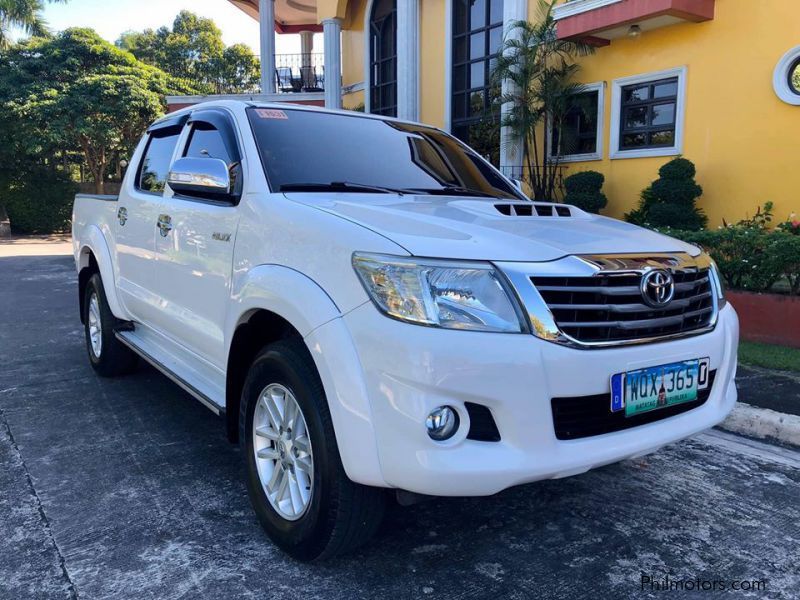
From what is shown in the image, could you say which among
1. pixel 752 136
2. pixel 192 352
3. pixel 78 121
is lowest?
pixel 192 352

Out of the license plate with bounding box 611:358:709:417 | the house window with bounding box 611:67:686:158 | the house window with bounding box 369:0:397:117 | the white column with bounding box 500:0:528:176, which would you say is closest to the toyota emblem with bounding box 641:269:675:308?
the license plate with bounding box 611:358:709:417

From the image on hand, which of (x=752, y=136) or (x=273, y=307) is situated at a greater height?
(x=752, y=136)

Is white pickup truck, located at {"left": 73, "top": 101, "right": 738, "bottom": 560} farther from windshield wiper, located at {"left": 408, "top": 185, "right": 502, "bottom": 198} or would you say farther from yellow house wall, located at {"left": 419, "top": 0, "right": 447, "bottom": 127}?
yellow house wall, located at {"left": 419, "top": 0, "right": 447, "bottom": 127}

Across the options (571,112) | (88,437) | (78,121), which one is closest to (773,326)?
(88,437)

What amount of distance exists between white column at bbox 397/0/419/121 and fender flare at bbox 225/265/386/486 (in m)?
15.0

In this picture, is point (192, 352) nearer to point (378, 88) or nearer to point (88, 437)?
point (88, 437)

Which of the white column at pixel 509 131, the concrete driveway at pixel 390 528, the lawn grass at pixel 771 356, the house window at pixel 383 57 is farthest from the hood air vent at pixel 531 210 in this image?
the house window at pixel 383 57

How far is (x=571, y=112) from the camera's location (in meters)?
12.9

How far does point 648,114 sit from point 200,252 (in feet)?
34.0

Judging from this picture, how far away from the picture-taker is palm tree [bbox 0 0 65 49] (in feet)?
77.4

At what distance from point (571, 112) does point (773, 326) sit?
26.1ft

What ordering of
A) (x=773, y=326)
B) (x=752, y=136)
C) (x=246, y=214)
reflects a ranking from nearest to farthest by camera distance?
(x=246, y=214)
(x=773, y=326)
(x=752, y=136)

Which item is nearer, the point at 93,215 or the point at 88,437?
the point at 88,437

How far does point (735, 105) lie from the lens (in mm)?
10266
